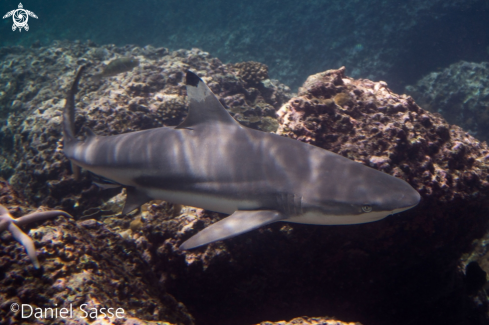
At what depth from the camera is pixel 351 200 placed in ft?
7.91

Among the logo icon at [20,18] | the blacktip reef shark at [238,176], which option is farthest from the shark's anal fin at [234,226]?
the logo icon at [20,18]

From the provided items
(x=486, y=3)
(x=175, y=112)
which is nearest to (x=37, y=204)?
(x=175, y=112)

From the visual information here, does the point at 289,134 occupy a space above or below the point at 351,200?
above

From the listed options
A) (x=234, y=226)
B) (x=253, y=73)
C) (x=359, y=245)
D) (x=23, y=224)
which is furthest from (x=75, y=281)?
(x=253, y=73)

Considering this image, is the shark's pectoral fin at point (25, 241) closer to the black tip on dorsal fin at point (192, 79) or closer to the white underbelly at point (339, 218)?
the black tip on dorsal fin at point (192, 79)

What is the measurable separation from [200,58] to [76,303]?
848cm

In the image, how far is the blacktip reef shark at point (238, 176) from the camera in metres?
2.44

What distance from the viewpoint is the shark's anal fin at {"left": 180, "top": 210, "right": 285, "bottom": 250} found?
7.79 feet

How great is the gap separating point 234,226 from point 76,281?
5.10 ft

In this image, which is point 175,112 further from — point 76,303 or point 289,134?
point 76,303

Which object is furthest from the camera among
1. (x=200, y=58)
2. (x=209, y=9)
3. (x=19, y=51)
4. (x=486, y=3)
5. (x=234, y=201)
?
(x=209, y=9)

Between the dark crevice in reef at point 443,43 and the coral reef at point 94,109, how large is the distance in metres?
10.8

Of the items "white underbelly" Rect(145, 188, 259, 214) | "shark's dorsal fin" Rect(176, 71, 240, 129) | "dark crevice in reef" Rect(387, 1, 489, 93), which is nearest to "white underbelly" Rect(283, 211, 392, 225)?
"white underbelly" Rect(145, 188, 259, 214)

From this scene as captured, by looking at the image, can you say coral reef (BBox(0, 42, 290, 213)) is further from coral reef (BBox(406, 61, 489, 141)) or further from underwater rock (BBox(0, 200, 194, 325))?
coral reef (BBox(406, 61, 489, 141))
